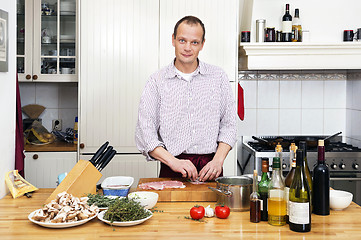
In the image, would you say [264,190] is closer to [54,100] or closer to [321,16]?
[321,16]

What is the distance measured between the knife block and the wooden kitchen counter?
0.18 m

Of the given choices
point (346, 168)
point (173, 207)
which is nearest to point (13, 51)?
point (173, 207)

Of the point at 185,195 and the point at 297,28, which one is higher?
the point at 297,28

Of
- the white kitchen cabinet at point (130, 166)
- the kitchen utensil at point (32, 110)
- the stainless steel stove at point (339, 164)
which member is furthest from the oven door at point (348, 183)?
the kitchen utensil at point (32, 110)

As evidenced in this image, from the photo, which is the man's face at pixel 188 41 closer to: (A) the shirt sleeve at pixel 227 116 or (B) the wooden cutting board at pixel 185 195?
(A) the shirt sleeve at pixel 227 116

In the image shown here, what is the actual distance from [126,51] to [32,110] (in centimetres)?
120

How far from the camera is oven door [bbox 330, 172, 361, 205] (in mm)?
3463

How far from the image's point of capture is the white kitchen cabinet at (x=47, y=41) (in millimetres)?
3734

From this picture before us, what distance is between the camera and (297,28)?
12.1ft

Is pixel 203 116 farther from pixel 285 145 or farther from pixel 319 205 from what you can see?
pixel 285 145

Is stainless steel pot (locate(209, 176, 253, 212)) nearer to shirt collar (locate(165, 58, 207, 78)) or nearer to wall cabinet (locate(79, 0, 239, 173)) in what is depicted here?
shirt collar (locate(165, 58, 207, 78))

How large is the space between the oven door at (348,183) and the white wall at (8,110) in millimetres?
2436

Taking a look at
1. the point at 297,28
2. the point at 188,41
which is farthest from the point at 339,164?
the point at 188,41

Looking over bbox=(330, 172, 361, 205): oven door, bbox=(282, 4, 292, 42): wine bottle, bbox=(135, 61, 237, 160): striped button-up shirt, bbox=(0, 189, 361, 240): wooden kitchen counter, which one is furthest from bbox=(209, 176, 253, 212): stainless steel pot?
bbox=(282, 4, 292, 42): wine bottle
